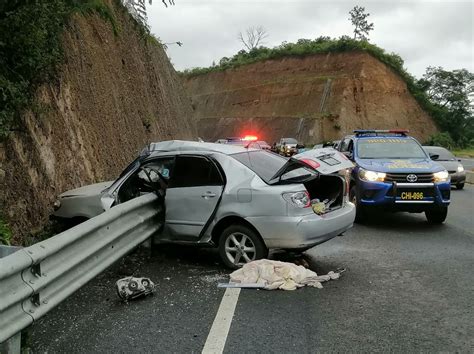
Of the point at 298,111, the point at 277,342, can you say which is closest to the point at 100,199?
the point at 277,342

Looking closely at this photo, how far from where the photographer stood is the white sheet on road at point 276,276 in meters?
5.67

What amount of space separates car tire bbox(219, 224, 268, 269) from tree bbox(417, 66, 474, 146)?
55.6 metres

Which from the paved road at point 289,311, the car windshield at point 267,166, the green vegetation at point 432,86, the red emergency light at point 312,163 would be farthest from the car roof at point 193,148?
the green vegetation at point 432,86

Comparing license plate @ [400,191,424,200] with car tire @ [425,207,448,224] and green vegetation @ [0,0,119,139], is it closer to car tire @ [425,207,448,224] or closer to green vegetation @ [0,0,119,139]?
car tire @ [425,207,448,224]

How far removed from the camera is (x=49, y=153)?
9070 millimetres

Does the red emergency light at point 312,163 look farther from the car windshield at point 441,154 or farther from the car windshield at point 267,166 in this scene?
the car windshield at point 441,154

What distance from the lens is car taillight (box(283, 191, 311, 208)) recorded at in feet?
20.1

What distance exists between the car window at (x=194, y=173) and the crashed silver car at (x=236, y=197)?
0.01 m

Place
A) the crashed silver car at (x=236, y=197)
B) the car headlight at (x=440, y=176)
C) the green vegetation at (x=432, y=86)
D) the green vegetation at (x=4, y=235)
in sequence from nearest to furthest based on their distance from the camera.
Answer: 1. the green vegetation at (x=4, y=235)
2. the crashed silver car at (x=236, y=197)
3. the car headlight at (x=440, y=176)
4. the green vegetation at (x=432, y=86)

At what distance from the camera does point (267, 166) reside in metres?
6.83

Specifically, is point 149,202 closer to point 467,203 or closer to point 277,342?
point 277,342

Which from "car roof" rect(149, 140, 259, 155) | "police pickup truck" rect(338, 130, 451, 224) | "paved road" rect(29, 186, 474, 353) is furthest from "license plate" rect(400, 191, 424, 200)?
"car roof" rect(149, 140, 259, 155)

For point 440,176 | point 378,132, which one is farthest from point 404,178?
point 378,132

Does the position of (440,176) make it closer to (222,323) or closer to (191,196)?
(191,196)
